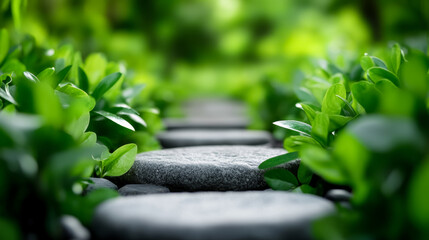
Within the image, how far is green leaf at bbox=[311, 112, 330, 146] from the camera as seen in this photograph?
3.28 ft

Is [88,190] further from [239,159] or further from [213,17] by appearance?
[213,17]

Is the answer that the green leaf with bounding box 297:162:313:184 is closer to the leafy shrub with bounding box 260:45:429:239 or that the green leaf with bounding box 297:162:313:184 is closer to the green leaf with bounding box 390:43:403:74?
the leafy shrub with bounding box 260:45:429:239

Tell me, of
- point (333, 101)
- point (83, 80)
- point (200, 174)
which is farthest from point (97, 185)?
point (333, 101)

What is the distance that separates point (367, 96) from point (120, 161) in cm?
67

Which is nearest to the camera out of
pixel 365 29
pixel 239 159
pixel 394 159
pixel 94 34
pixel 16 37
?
pixel 394 159

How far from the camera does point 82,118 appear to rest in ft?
3.28

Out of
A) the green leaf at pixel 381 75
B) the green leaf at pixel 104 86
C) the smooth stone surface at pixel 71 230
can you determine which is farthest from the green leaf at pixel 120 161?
the green leaf at pixel 381 75

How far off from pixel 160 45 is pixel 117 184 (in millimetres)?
5374

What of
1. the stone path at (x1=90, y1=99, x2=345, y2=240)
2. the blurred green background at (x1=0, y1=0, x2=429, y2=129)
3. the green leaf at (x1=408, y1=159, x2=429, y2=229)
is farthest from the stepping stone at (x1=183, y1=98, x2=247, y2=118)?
the green leaf at (x1=408, y1=159, x2=429, y2=229)

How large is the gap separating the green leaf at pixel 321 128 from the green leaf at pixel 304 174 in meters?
0.08

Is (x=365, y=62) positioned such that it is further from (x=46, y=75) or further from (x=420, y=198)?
(x=46, y=75)

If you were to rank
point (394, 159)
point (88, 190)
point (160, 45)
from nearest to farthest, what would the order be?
point (394, 159)
point (88, 190)
point (160, 45)

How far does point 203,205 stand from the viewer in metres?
0.81

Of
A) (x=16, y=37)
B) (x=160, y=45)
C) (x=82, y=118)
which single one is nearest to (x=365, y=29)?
(x=160, y=45)
